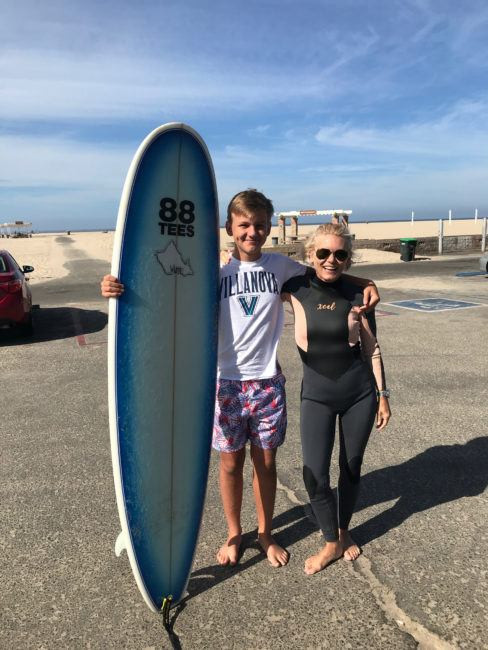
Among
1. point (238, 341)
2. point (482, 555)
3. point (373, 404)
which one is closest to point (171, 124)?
point (238, 341)

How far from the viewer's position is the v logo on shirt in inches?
98.9

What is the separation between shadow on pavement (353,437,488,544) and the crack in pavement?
0.25 meters

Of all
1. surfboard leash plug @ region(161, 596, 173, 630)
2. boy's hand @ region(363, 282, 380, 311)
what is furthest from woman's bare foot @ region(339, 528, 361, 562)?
boy's hand @ region(363, 282, 380, 311)

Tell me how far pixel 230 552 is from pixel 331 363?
3.95 ft

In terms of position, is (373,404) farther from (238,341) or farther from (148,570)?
(148,570)

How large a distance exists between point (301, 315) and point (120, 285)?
0.93 meters

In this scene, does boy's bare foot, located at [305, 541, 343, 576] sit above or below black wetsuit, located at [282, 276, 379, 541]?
below

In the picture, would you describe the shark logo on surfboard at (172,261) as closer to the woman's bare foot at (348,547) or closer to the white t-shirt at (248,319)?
the white t-shirt at (248,319)

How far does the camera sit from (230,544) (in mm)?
2789

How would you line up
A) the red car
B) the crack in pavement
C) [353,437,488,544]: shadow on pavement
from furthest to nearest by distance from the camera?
the red car < [353,437,488,544]: shadow on pavement < the crack in pavement

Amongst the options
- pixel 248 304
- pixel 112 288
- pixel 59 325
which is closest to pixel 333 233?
pixel 248 304

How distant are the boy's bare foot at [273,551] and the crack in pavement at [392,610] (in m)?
0.36

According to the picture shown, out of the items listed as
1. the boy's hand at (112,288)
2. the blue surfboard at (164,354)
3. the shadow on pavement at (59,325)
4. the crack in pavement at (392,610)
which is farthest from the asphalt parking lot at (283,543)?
the shadow on pavement at (59,325)

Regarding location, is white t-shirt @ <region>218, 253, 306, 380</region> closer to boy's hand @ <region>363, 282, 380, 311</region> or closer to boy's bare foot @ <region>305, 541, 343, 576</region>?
boy's hand @ <region>363, 282, 380, 311</region>
